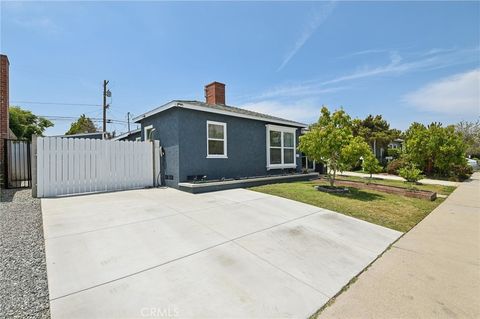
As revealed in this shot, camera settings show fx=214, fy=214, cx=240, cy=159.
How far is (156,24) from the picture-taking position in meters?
8.05

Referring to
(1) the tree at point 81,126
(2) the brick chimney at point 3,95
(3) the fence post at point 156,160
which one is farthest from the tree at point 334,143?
(1) the tree at point 81,126

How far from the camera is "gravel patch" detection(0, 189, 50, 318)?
197 cm

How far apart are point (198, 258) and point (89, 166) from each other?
634cm

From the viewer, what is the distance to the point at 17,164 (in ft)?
28.0

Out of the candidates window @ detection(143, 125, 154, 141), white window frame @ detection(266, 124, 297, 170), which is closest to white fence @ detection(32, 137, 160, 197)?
window @ detection(143, 125, 154, 141)

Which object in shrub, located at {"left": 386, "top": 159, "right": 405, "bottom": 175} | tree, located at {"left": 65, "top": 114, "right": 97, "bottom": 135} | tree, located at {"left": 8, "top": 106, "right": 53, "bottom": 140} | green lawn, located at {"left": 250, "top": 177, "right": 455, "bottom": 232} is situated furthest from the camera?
tree, located at {"left": 65, "top": 114, "right": 97, "bottom": 135}

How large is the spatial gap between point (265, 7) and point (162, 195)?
771 centimetres

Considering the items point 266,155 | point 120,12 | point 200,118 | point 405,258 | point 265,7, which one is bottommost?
point 405,258

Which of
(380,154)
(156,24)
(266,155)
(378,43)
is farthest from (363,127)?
(156,24)

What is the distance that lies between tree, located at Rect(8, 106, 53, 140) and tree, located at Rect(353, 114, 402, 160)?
115 feet

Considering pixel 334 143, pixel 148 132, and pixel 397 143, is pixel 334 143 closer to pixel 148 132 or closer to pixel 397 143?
pixel 148 132

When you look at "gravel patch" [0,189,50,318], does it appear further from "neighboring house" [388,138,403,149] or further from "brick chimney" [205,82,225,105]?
"neighboring house" [388,138,403,149]

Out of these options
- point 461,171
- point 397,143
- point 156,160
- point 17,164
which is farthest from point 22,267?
point 397,143

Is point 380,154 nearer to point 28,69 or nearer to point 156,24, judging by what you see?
point 156,24
